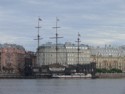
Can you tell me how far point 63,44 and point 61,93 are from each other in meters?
134

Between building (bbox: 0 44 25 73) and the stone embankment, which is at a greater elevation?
building (bbox: 0 44 25 73)

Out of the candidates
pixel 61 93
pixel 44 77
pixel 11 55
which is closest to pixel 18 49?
pixel 11 55

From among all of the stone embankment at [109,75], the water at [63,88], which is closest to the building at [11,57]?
the stone embankment at [109,75]

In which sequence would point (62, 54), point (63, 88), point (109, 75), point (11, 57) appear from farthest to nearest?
point (62, 54)
point (11, 57)
point (109, 75)
point (63, 88)

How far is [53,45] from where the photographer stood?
597 feet

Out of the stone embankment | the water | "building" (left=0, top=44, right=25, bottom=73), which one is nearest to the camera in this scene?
the water

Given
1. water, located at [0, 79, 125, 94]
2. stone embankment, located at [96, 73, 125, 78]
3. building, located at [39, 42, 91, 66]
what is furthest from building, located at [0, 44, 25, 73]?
water, located at [0, 79, 125, 94]

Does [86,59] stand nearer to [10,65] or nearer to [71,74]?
[10,65]

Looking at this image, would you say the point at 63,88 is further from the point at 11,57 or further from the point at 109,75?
the point at 11,57

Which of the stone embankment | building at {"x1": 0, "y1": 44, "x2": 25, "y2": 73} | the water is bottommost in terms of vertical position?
the stone embankment

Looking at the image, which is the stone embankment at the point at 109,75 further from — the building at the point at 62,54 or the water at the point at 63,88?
the water at the point at 63,88

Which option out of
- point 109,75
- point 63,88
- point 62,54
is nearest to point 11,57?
point 62,54

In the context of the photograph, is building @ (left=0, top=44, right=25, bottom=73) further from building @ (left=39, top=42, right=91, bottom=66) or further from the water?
the water

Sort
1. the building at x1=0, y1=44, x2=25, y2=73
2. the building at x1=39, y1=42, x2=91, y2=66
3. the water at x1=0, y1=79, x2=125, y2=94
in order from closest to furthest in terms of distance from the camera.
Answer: the water at x1=0, y1=79, x2=125, y2=94, the building at x1=0, y1=44, x2=25, y2=73, the building at x1=39, y1=42, x2=91, y2=66
